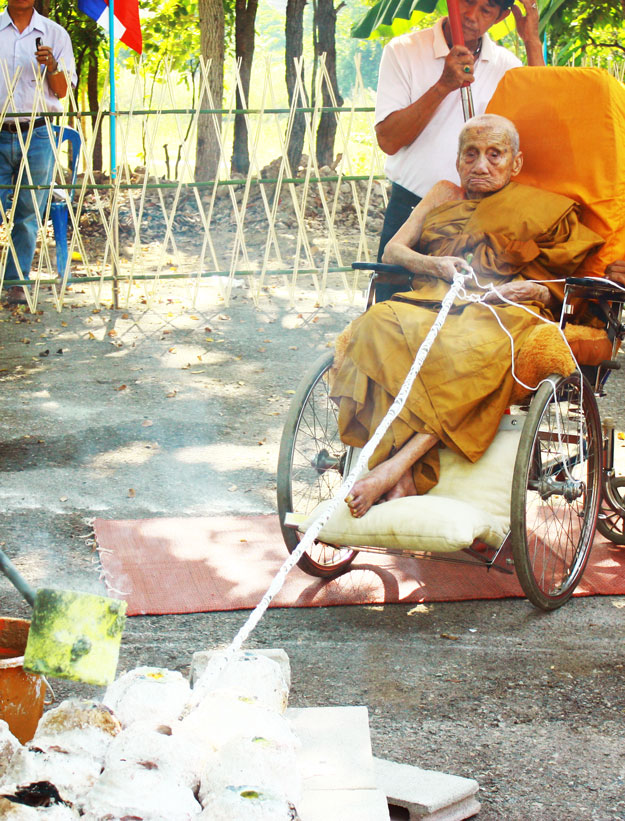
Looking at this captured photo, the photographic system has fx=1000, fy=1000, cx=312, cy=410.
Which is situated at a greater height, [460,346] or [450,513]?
[460,346]

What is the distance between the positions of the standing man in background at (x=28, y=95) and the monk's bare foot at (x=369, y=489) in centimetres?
482

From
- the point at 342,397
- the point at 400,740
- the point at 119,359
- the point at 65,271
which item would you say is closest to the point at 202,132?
the point at 65,271

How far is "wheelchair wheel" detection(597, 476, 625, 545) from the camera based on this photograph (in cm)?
364

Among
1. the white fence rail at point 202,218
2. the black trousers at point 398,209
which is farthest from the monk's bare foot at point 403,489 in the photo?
the white fence rail at point 202,218

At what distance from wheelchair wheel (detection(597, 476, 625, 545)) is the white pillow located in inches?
24.7

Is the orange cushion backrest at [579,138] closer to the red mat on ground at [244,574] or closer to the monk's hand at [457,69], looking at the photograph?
the monk's hand at [457,69]

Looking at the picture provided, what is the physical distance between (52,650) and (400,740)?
3.26 feet

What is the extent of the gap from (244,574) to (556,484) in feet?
3.54

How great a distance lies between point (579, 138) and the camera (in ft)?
12.3

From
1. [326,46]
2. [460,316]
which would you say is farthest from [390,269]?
[326,46]

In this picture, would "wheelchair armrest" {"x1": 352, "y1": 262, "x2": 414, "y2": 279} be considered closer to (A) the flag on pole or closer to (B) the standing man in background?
(B) the standing man in background

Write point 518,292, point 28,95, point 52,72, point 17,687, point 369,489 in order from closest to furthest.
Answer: point 17,687, point 369,489, point 518,292, point 52,72, point 28,95

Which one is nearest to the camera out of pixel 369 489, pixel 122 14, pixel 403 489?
pixel 369 489

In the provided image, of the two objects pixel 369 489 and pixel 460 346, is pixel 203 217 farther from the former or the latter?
pixel 369 489
